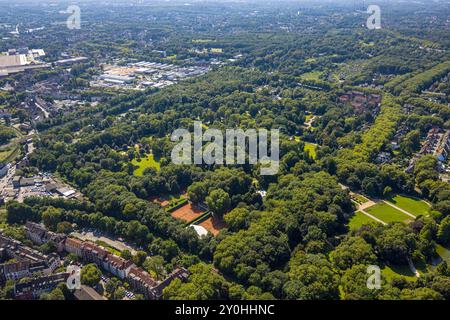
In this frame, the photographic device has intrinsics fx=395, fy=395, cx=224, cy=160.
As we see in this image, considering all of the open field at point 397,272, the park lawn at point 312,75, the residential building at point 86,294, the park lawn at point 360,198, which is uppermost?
the park lawn at point 312,75

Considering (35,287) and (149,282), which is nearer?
(35,287)

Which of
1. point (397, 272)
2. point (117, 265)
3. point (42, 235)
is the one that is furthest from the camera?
point (42, 235)

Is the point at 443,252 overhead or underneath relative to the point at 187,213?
underneath

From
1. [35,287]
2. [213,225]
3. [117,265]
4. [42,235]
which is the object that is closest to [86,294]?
[117,265]

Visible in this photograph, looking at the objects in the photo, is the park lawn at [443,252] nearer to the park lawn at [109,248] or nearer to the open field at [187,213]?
the open field at [187,213]

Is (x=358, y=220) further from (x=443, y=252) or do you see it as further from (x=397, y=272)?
(x=397, y=272)

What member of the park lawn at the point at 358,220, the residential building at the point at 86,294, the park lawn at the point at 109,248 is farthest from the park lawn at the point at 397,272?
the park lawn at the point at 109,248
